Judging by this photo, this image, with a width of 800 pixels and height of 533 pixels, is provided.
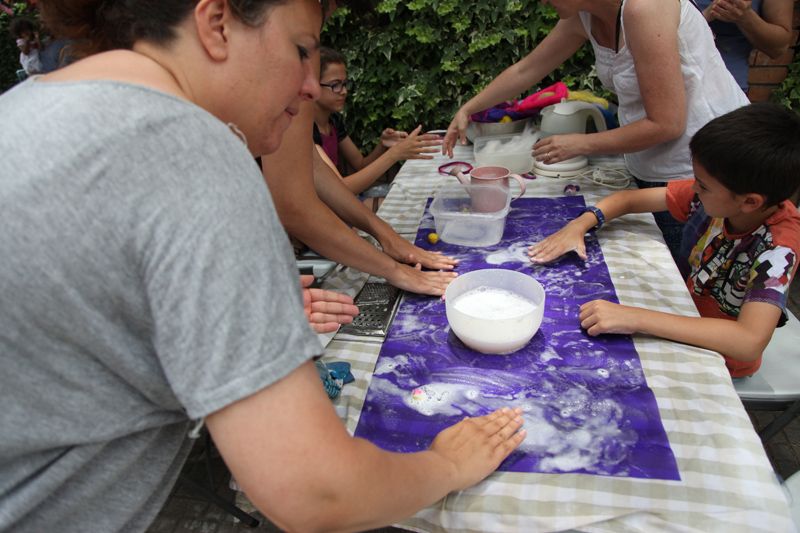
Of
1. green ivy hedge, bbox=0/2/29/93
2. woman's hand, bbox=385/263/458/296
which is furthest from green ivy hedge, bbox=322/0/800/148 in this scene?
green ivy hedge, bbox=0/2/29/93

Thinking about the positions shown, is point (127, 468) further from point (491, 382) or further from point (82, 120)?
point (491, 382)

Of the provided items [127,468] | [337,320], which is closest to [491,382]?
[337,320]

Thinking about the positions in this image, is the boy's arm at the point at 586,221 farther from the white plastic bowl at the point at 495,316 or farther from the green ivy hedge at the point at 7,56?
the green ivy hedge at the point at 7,56

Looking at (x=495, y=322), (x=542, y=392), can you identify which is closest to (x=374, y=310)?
(x=495, y=322)

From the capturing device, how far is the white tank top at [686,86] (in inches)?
81.4

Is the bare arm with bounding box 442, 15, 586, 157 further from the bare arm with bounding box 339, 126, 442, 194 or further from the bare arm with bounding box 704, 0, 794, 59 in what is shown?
the bare arm with bounding box 704, 0, 794, 59

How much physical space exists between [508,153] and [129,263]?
237 cm

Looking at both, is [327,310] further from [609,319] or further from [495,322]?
[609,319]

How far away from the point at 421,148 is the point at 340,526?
103 inches

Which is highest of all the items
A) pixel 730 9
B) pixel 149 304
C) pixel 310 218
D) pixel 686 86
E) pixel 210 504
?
pixel 149 304

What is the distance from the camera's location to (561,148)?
2.46 m

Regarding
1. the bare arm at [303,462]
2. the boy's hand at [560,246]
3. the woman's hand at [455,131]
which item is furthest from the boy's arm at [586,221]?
the bare arm at [303,462]

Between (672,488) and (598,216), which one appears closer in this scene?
(672,488)

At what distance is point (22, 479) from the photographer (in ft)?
2.46
